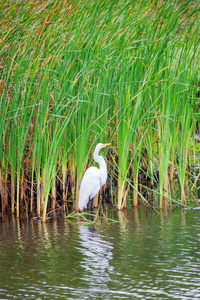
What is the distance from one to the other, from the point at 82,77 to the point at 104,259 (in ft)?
8.80

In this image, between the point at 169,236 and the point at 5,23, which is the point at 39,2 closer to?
the point at 5,23

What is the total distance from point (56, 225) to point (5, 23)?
2.69 m

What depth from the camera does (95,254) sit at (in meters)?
4.64

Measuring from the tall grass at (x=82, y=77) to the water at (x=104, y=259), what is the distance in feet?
2.09

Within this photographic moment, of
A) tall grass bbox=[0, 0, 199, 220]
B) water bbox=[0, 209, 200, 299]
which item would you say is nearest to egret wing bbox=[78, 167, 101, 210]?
tall grass bbox=[0, 0, 199, 220]

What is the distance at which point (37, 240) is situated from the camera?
526 cm

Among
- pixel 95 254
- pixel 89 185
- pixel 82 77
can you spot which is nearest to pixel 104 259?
pixel 95 254

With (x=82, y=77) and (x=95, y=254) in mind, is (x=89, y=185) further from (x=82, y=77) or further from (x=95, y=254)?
(x=95, y=254)

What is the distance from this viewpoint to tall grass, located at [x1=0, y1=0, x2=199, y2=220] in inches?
230

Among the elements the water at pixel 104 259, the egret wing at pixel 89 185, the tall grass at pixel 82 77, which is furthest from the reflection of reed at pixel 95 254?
the tall grass at pixel 82 77

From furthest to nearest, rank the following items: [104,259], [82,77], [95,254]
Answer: [82,77]
[95,254]
[104,259]

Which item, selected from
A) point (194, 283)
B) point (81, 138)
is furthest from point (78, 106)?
point (194, 283)

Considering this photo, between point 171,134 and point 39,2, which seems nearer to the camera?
point 39,2

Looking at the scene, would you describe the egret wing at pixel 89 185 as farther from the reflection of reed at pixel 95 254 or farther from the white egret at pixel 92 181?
the reflection of reed at pixel 95 254
